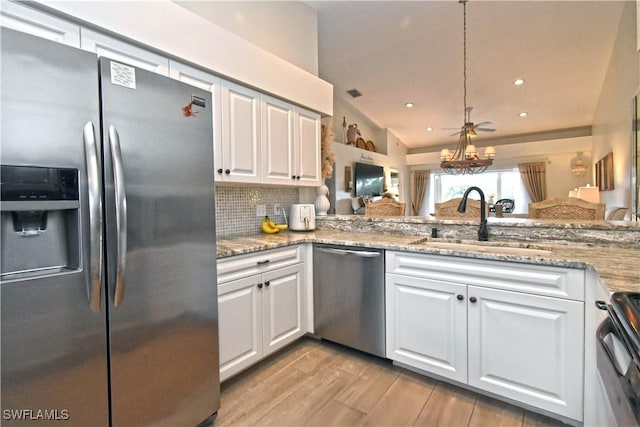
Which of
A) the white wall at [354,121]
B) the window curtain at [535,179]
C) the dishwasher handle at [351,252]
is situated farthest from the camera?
the window curtain at [535,179]

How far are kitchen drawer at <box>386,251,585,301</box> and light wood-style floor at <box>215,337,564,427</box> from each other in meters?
0.66

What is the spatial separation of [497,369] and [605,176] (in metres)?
4.65

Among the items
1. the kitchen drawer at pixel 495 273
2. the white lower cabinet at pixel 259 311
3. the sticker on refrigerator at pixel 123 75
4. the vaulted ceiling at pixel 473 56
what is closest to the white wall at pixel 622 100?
the vaulted ceiling at pixel 473 56

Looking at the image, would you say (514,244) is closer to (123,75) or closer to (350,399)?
(350,399)

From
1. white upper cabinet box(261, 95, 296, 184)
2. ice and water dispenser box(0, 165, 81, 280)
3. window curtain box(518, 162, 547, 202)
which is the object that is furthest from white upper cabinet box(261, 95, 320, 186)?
window curtain box(518, 162, 547, 202)

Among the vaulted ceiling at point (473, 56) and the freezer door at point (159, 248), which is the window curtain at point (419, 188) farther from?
the freezer door at point (159, 248)

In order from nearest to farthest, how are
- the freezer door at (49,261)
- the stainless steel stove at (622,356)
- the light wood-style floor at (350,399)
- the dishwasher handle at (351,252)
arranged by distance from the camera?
the stainless steel stove at (622,356), the freezer door at (49,261), the light wood-style floor at (350,399), the dishwasher handle at (351,252)

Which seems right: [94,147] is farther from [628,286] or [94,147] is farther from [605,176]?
[605,176]

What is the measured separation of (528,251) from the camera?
1.81m

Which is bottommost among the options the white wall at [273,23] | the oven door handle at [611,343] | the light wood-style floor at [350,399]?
the light wood-style floor at [350,399]

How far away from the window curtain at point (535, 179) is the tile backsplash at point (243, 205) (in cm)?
744

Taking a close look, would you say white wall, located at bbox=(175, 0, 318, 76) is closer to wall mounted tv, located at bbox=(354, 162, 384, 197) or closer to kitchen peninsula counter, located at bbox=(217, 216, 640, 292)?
kitchen peninsula counter, located at bbox=(217, 216, 640, 292)

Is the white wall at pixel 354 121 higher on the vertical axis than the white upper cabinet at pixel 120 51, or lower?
higher

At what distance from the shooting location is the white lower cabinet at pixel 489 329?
1441mm
